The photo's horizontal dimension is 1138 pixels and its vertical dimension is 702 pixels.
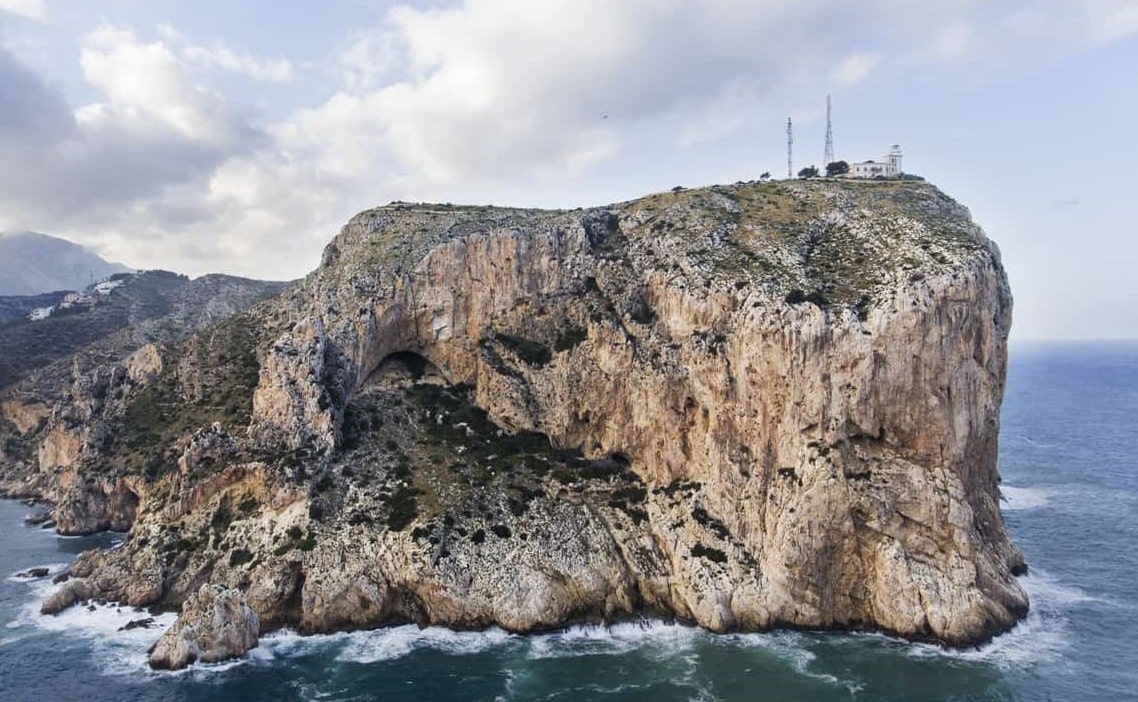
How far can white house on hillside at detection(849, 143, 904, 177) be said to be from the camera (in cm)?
8356

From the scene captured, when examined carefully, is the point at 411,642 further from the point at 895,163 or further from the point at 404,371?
the point at 895,163

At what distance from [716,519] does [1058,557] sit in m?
28.5

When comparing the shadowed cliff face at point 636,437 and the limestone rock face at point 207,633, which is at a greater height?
the shadowed cliff face at point 636,437

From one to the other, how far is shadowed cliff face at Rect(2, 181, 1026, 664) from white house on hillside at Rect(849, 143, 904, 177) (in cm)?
1796

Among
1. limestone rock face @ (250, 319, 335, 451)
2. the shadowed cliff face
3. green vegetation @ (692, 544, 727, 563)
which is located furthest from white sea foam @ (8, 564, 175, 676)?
green vegetation @ (692, 544, 727, 563)

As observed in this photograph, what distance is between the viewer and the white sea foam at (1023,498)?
72312 mm

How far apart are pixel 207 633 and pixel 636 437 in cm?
3158

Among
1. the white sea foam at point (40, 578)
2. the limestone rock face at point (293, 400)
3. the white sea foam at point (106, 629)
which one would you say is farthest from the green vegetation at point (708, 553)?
the white sea foam at point (40, 578)

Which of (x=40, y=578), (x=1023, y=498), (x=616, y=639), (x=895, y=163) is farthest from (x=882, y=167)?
(x=40, y=578)

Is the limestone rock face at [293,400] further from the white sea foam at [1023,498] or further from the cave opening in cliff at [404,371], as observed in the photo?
the white sea foam at [1023,498]

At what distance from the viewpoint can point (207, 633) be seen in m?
44.8

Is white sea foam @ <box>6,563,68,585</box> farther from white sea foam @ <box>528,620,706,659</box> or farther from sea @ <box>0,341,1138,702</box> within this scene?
white sea foam @ <box>528,620,706,659</box>

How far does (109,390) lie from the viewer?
78.6 meters

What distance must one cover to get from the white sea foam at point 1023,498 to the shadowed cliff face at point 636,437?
801 inches
